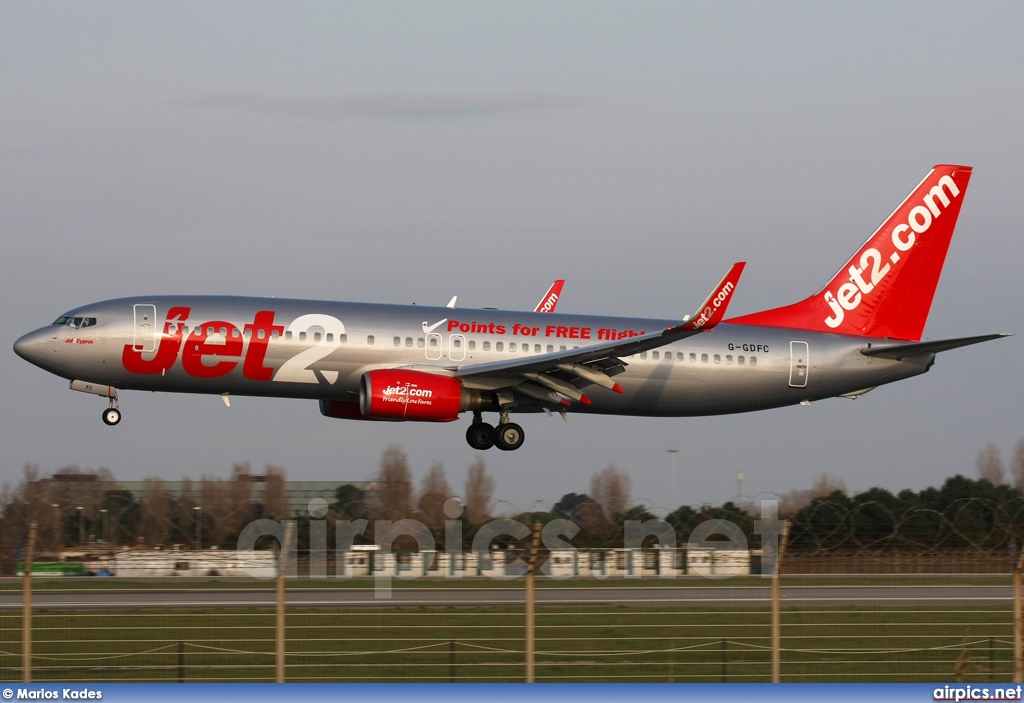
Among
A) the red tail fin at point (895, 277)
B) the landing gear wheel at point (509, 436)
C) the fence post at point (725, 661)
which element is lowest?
the fence post at point (725, 661)

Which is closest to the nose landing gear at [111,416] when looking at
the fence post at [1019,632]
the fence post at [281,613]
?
the fence post at [281,613]

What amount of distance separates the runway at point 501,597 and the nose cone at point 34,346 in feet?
23.8

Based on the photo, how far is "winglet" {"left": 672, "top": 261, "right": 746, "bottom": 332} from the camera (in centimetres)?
3125

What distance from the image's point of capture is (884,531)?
27250 millimetres

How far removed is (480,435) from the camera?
37406mm

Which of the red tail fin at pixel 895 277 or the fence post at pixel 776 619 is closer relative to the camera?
the fence post at pixel 776 619

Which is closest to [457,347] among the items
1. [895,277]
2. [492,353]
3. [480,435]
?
[492,353]

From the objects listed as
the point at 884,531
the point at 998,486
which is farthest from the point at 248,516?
the point at 998,486

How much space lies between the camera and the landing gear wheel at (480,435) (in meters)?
37.4

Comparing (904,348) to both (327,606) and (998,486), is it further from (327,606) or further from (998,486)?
(327,606)

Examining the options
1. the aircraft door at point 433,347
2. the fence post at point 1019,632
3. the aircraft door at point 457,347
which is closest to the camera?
the fence post at point 1019,632

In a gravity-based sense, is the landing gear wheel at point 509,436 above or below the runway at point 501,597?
above

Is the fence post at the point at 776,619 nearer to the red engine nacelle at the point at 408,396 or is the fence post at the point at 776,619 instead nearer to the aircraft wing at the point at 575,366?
the aircraft wing at the point at 575,366

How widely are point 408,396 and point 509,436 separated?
167 inches
